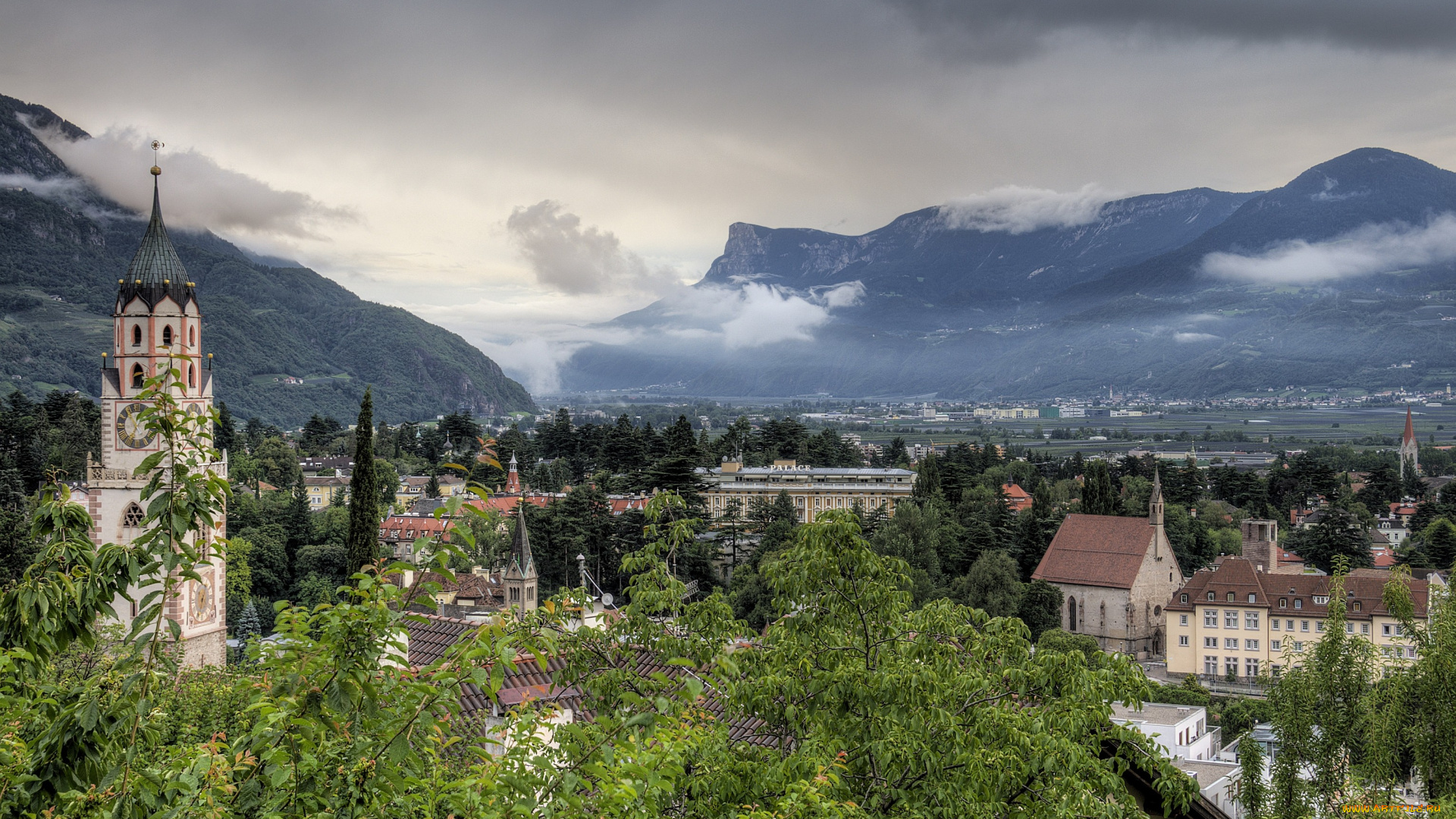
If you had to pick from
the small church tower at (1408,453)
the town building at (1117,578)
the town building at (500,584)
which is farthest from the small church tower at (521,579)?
the small church tower at (1408,453)

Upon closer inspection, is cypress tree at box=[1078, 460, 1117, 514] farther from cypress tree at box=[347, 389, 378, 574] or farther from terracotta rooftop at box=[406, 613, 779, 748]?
terracotta rooftop at box=[406, 613, 779, 748]

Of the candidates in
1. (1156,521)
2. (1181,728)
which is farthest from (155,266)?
(1156,521)

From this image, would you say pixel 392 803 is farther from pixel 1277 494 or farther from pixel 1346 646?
pixel 1277 494

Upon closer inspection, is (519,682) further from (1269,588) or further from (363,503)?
(1269,588)

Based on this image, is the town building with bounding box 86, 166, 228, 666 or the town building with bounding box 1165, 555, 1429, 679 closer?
the town building with bounding box 86, 166, 228, 666

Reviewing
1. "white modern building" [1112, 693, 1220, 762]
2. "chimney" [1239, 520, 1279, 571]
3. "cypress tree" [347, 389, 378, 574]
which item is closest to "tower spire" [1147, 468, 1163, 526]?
"chimney" [1239, 520, 1279, 571]

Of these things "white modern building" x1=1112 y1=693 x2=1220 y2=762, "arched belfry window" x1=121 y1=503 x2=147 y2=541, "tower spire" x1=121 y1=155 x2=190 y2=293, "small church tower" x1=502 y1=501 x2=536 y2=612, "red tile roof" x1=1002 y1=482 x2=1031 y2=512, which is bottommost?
"white modern building" x1=1112 y1=693 x2=1220 y2=762
